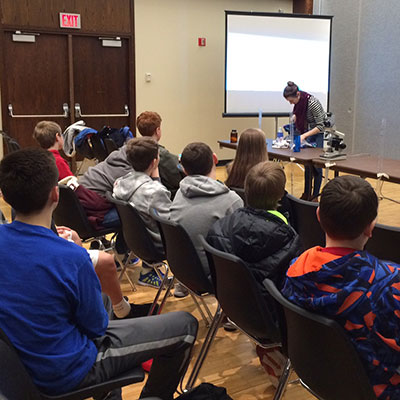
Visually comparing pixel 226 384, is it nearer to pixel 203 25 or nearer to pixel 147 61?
pixel 147 61

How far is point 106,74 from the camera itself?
23.4ft

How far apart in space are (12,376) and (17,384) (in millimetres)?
34

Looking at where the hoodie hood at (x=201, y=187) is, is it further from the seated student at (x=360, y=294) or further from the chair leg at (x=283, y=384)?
the seated student at (x=360, y=294)

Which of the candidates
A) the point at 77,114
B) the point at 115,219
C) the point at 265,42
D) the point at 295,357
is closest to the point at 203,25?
the point at 265,42

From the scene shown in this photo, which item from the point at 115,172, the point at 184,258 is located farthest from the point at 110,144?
the point at 184,258

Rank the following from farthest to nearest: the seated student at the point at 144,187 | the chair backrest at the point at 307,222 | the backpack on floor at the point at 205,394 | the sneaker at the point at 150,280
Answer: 1. the sneaker at the point at 150,280
2. the seated student at the point at 144,187
3. the chair backrest at the point at 307,222
4. the backpack on floor at the point at 205,394

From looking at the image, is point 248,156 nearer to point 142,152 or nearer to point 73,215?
point 142,152

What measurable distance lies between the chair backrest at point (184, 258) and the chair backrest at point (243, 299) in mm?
237

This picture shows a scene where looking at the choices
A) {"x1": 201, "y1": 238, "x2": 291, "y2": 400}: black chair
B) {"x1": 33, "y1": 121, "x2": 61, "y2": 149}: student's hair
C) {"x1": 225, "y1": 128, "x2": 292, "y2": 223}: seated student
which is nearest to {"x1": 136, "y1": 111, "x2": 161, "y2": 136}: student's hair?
{"x1": 33, "y1": 121, "x2": 61, "y2": 149}: student's hair

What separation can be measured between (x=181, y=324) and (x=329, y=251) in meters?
0.62

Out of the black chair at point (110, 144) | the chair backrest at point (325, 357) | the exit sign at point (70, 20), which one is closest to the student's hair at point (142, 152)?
the chair backrest at point (325, 357)

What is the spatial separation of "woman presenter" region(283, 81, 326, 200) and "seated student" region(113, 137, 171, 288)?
2.72 metres

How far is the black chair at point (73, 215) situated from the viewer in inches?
116

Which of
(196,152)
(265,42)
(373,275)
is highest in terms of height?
(265,42)
